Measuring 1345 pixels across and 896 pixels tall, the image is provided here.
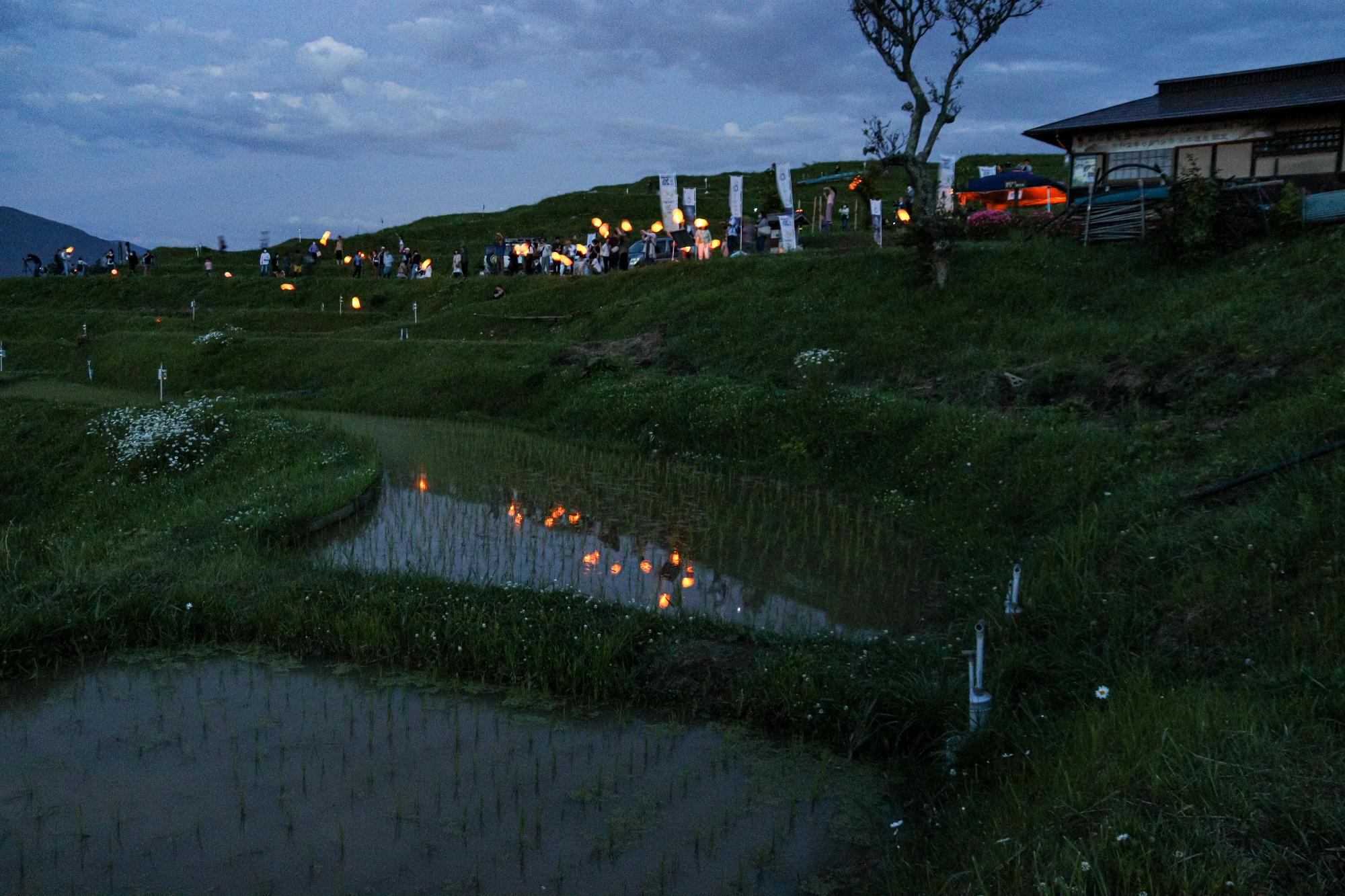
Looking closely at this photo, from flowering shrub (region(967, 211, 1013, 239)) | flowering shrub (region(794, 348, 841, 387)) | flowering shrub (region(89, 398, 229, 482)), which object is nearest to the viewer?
flowering shrub (region(89, 398, 229, 482))

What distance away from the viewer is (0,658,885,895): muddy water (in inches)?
185

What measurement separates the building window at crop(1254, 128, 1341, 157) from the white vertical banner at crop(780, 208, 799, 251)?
1233 cm

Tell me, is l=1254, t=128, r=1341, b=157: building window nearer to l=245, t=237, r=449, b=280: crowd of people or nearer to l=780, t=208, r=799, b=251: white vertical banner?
l=780, t=208, r=799, b=251: white vertical banner

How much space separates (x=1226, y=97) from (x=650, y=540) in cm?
2172

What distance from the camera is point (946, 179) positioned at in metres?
33.5

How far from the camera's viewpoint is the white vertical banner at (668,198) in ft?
108

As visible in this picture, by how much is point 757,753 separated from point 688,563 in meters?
4.09

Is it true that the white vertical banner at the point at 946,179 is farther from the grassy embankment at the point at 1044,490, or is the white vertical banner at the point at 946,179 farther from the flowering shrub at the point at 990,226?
the grassy embankment at the point at 1044,490

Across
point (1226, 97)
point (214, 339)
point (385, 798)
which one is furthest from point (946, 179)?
point (385, 798)

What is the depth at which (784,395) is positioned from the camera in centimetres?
1627

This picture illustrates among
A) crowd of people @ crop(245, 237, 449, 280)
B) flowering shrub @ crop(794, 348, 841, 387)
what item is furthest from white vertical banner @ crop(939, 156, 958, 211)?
crowd of people @ crop(245, 237, 449, 280)

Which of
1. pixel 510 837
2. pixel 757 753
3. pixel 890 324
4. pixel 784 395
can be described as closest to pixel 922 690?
pixel 757 753

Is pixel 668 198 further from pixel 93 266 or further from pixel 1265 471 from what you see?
pixel 93 266

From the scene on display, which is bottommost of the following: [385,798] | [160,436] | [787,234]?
[385,798]
